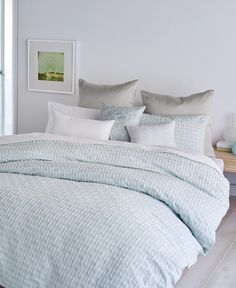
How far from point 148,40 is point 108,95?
72 centimetres

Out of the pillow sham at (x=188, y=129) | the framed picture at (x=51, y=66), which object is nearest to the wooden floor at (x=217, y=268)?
the pillow sham at (x=188, y=129)

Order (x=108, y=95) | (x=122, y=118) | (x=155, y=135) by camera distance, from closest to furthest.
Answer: (x=155, y=135) → (x=122, y=118) → (x=108, y=95)

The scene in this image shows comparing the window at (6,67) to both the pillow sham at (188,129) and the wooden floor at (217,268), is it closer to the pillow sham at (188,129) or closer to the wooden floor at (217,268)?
the pillow sham at (188,129)

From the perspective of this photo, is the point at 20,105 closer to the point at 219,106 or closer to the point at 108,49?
the point at 108,49

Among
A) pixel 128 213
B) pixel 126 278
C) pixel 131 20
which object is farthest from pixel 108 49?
pixel 126 278

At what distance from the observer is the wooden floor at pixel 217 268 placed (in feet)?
10.1

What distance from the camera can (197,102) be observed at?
14.3 ft

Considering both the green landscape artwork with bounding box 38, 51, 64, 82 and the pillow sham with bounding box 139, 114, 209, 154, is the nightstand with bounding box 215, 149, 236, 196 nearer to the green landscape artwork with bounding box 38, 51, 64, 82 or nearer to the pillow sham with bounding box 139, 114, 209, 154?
the pillow sham with bounding box 139, 114, 209, 154

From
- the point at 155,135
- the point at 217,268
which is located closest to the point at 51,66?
the point at 155,135

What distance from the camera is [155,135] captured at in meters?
3.97

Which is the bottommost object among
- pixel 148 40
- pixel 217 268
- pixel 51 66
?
pixel 217 268

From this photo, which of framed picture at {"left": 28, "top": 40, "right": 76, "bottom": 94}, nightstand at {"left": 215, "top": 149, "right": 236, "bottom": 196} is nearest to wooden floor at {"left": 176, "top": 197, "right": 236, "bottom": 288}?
nightstand at {"left": 215, "top": 149, "right": 236, "bottom": 196}

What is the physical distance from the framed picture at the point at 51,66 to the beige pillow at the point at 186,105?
112cm

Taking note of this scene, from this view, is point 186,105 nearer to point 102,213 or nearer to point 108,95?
point 108,95
